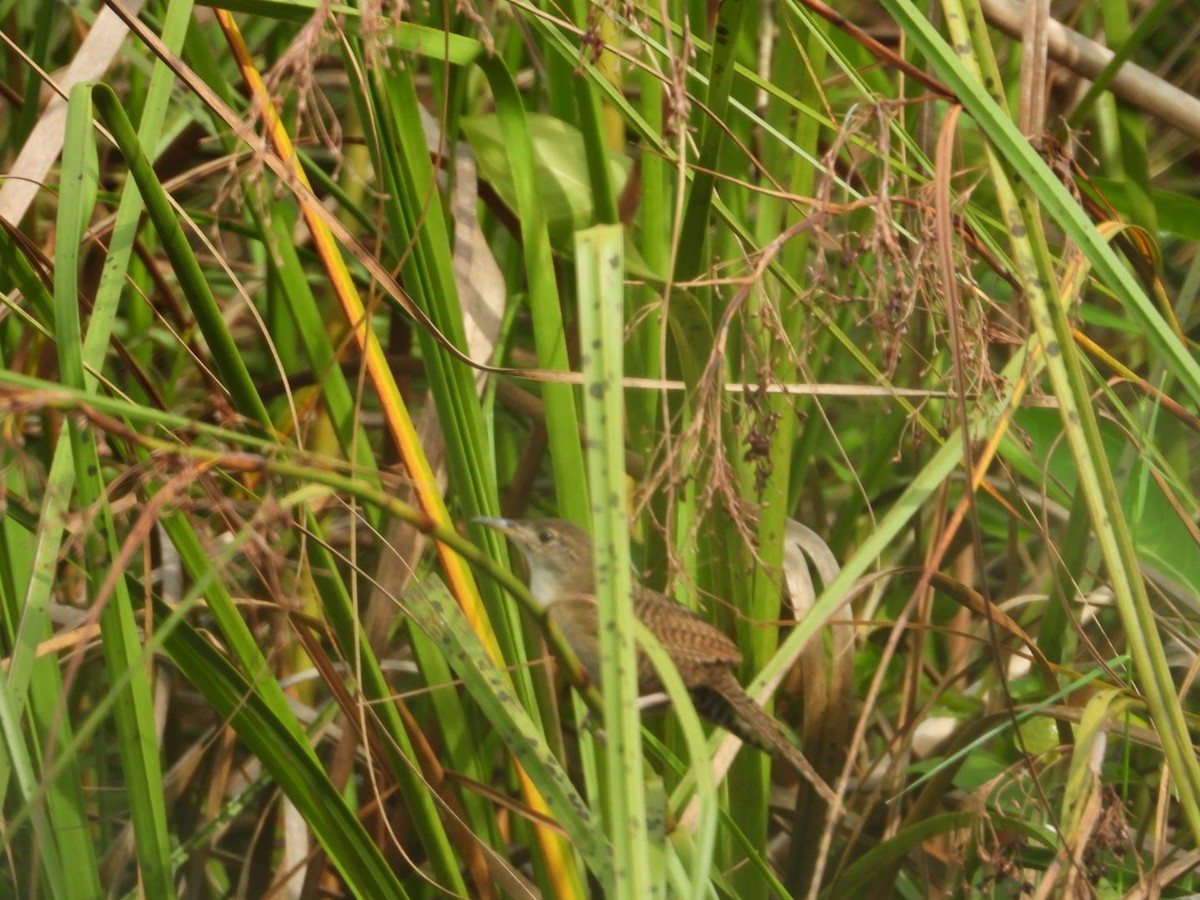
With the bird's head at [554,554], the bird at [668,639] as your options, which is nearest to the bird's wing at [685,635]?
the bird at [668,639]

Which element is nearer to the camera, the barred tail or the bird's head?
the barred tail

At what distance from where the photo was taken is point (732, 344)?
1800 mm

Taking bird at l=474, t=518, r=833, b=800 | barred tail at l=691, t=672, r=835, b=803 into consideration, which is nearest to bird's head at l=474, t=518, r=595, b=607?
bird at l=474, t=518, r=833, b=800

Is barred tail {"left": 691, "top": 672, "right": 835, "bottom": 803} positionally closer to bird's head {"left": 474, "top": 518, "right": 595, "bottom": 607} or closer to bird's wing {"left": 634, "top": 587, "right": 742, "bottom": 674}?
bird's wing {"left": 634, "top": 587, "right": 742, "bottom": 674}

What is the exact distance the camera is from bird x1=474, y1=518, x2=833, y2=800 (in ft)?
5.00

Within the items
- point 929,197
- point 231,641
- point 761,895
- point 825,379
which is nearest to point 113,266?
point 231,641

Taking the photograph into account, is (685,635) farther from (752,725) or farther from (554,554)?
(554,554)

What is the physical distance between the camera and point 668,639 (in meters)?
1.61

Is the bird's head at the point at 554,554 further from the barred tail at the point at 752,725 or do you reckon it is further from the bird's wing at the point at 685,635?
the barred tail at the point at 752,725

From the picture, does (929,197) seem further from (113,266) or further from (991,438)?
(113,266)

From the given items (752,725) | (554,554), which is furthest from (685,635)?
(554,554)

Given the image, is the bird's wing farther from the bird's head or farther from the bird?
the bird's head

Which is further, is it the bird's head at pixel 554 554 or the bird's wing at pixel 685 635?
the bird's head at pixel 554 554

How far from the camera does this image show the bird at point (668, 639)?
5.00 ft
